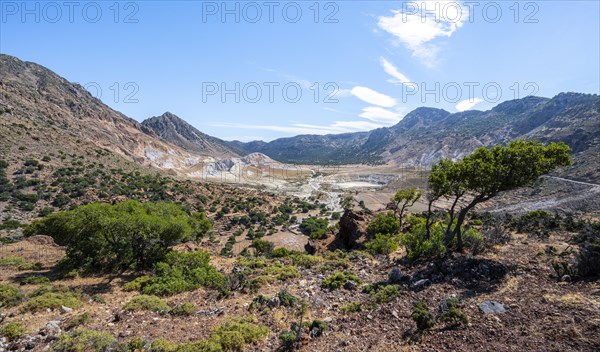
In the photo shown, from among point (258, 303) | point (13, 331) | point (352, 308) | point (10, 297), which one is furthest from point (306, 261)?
point (10, 297)

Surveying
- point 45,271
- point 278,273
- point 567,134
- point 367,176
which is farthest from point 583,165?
point 45,271

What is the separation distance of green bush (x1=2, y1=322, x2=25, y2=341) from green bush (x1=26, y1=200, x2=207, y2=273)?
633cm

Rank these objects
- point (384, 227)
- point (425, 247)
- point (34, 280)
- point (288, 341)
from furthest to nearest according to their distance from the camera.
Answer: point (384, 227)
point (425, 247)
point (34, 280)
point (288, 341)

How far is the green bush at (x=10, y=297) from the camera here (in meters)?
10.7

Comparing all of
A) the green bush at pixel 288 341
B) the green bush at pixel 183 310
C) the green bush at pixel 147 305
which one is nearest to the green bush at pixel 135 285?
the green bush at pixel 147 305

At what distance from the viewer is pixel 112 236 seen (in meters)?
15.0

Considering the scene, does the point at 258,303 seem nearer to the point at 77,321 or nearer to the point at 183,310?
the point at 183,310

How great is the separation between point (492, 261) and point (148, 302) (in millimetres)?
13362

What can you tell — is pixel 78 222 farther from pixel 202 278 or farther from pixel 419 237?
pixel 419 237

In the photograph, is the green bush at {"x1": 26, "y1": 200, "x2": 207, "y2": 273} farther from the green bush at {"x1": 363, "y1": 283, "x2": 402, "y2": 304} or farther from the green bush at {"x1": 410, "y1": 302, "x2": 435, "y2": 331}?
the green bush at {"x1": 410, "y1": 302, "x2": 435, "y2": 331}

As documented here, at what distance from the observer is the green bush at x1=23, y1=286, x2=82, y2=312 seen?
33.8ft

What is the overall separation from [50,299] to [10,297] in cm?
164

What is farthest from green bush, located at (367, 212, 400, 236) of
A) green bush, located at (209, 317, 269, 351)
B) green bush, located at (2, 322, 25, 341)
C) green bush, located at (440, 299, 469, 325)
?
green bush, located at (2, 322, 25, 341)

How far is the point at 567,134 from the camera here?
87.2 meters
